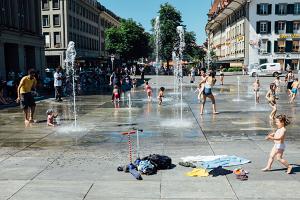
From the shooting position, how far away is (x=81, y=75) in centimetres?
3628

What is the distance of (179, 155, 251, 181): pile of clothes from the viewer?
7105mm

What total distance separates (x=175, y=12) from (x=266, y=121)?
215ft

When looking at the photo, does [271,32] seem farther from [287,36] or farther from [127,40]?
[127,40]

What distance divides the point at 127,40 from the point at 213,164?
2678 inches

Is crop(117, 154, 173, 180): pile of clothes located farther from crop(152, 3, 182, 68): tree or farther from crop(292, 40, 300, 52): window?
crop(152, 3, 182, 68): tree

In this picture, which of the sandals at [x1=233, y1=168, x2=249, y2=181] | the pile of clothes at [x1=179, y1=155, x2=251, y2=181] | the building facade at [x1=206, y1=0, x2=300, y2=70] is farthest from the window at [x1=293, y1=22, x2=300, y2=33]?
the sandals at [x1=233, y1=168, x2=249, y2=181]

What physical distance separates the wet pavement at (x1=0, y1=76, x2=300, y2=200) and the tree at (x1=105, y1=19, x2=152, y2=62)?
5889cm

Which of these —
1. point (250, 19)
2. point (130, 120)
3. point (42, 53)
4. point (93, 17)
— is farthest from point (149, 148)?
point (93, 17)

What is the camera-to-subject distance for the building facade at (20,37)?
33.8m

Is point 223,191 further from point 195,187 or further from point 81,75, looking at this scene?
point 81,75

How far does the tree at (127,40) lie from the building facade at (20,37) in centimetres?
3189

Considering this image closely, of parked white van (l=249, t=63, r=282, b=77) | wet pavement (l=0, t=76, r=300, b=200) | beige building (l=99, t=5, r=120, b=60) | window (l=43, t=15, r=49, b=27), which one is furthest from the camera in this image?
beige building (l=99, t=5, r=120, b=60)

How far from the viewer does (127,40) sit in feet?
244

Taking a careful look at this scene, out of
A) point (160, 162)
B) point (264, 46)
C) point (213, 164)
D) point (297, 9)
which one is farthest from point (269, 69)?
point (160, 162)
